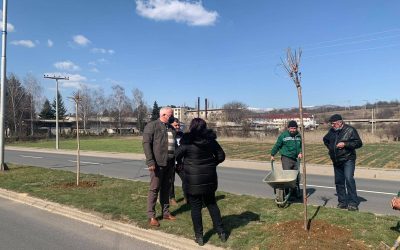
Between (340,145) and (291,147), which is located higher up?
(340,145)

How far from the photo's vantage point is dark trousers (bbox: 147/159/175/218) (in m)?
7.04

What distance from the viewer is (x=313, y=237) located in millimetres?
5621

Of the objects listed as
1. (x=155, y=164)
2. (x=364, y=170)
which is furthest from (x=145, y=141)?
(x=364, y=170)

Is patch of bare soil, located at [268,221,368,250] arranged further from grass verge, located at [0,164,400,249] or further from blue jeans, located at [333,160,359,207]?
blue jeans, located at [333,160,359,207]

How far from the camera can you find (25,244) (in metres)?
6.27

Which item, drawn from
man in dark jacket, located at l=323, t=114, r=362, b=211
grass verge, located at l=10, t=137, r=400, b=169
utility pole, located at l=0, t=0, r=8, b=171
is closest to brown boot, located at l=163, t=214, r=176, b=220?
man in dark jacket, located at l=323, t=114, r=362, b=211

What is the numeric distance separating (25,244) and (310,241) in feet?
14.2

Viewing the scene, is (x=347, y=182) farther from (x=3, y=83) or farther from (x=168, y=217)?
(x=3, y=83)

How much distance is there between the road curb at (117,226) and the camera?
6.01m

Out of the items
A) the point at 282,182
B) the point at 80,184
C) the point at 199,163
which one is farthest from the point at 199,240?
the point at 80,184

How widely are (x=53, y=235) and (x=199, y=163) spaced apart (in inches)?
117

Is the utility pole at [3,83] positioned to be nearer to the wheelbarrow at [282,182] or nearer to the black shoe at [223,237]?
the wheelbarrow at [282,182]

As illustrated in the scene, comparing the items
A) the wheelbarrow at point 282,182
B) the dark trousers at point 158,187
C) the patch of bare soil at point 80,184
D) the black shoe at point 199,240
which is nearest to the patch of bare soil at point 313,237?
the black shoe at point 199,240

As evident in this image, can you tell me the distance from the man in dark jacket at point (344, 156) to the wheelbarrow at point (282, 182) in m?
0.94
